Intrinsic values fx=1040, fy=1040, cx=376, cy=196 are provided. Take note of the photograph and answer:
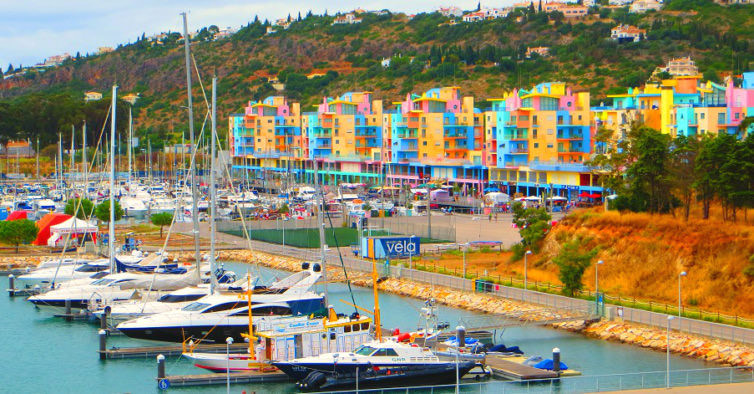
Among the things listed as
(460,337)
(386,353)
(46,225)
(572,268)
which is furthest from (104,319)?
(46,225)

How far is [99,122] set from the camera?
126375 millimetres

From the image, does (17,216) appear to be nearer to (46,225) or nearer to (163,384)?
(46,225)

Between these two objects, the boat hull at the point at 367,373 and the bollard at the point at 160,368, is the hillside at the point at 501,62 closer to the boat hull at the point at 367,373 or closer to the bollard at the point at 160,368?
the bollard at the point at 160,368

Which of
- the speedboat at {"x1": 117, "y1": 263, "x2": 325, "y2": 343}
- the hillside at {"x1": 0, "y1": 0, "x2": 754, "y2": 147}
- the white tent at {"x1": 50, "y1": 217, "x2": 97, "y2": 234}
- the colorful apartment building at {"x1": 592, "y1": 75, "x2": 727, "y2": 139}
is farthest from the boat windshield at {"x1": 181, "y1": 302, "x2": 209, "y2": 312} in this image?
the hillside at {"x1": 0, "y1": 0, "x2": 754, "y2": 147}

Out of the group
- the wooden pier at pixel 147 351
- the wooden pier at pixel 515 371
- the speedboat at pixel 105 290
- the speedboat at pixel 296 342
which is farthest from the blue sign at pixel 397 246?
the speedboat at pixel 296 342

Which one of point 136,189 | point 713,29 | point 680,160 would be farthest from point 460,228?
point 713,29

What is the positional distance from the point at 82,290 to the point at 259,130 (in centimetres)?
8703

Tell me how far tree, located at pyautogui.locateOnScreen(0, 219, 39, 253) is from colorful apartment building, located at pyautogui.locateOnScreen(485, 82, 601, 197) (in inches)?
1706

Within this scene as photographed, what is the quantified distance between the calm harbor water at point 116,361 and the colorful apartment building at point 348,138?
69.2 meters

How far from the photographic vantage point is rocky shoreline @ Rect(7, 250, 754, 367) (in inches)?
1351

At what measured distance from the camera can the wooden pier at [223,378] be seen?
31625 mm

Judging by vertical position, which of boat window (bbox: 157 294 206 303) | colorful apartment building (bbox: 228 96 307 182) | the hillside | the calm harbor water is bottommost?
the calm harbor water

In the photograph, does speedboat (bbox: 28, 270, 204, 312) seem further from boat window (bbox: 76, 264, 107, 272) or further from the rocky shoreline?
the rocky shoreline

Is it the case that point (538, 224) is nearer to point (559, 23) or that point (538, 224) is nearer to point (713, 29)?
point (713, 29)
